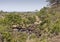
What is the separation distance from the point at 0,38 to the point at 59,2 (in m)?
25.6

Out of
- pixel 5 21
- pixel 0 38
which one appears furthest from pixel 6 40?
pixel 5 21

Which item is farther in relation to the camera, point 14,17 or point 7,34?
point 14,17

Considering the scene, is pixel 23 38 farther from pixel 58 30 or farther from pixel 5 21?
pixel 5 21

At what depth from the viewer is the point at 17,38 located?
18688 mm

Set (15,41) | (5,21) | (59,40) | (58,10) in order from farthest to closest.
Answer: (58,10) → (5,21) → (15,41) → (59,40)

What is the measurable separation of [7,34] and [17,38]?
133 cm

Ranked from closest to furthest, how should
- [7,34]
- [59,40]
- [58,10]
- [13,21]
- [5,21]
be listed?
1. [59,40]
2. [7,34]
3. [5,21]
4. [13,21]
5. [58,10]

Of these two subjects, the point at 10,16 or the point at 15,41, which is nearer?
the point at 15,41

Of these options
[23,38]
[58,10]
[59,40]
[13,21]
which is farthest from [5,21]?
[59,40]

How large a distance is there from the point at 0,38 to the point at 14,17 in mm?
17329

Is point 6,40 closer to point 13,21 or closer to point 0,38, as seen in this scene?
point 0,38

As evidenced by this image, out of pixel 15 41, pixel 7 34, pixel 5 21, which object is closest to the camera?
pixel 15 41

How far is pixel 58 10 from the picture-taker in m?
40.3

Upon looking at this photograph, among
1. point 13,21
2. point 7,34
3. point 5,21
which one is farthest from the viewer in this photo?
point 13,21
